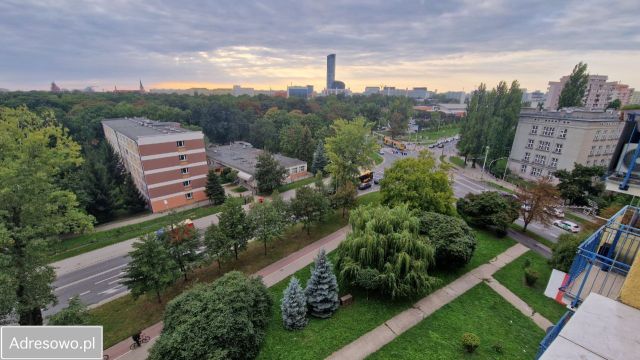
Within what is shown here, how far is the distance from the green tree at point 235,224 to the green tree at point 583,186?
35.2m

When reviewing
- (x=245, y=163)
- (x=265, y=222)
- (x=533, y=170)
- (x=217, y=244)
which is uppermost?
(x=265, y=222)

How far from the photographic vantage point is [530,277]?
1855 cm

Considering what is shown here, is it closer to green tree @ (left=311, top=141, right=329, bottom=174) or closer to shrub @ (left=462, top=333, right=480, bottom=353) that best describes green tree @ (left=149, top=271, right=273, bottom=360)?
shrub @ (left=462, top=333, right=480, bottom=353)

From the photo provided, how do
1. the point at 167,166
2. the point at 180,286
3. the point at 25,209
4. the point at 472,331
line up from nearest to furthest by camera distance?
the point at 25,209 → the point at 472,331 → the point at 180,286 → the point at 167,166

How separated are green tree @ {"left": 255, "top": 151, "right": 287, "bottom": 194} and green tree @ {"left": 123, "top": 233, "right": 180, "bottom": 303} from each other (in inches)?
911

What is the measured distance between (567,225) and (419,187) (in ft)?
56.4

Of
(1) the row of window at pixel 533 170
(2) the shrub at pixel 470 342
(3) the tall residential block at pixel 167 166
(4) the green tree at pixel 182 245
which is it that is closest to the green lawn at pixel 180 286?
(4) the green tree at pixel 182 245

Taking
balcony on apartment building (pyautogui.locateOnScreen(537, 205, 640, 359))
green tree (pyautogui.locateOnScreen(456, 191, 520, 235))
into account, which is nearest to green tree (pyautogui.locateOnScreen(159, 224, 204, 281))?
balcony on apartment building (pyautogui.locateOnScreen(537, 205, 640, 359))

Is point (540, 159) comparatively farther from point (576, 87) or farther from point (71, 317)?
point (71, 317)

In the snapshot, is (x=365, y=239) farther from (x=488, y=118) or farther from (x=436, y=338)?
(x=488, y=118)

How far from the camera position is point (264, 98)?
334 feet

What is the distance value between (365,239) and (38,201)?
1821 cm

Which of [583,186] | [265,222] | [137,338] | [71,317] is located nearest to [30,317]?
[71,317]

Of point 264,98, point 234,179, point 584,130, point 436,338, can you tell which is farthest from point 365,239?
point 264,98
